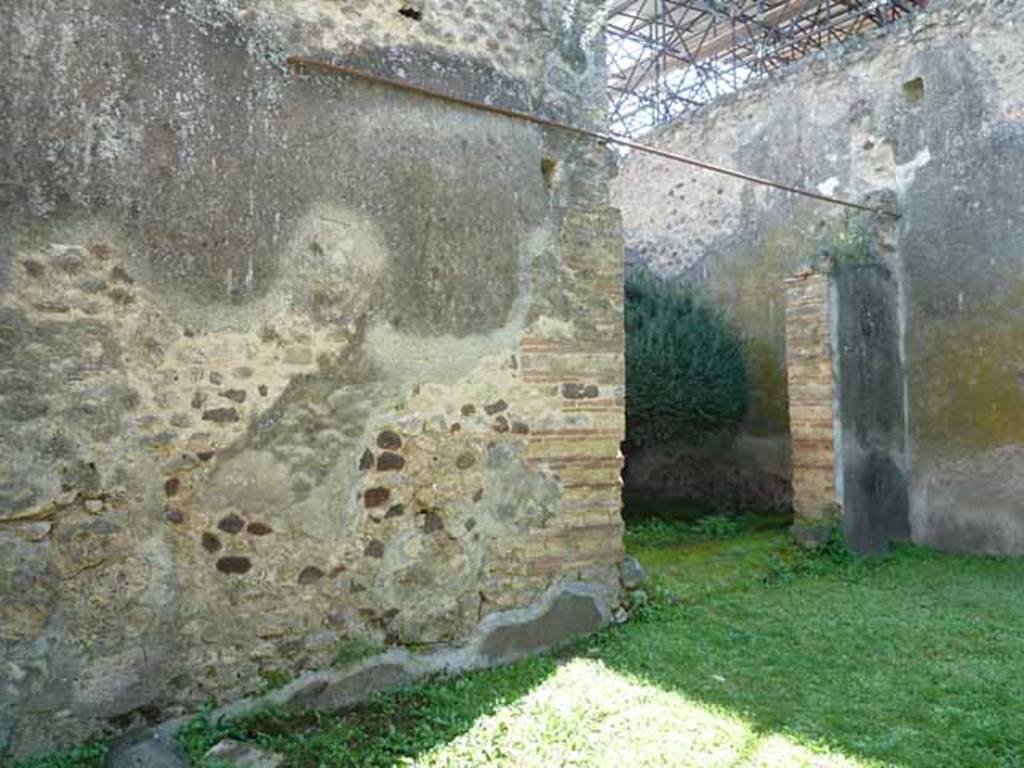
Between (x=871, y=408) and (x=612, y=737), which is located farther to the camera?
(x=871, y=408)

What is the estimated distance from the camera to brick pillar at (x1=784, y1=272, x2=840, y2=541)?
7004 mm

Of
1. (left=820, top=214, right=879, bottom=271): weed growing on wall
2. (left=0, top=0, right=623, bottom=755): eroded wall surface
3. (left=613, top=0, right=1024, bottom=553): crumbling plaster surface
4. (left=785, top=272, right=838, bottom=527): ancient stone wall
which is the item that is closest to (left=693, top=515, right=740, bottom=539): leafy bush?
(left=785, top=272, right=838, bottom=527): ancient stone wall

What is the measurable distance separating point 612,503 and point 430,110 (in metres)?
2.47

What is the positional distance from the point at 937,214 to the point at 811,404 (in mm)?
2317

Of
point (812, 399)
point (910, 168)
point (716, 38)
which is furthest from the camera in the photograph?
point (716, 38)

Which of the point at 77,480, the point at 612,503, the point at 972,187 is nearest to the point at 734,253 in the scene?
the point at 972,187

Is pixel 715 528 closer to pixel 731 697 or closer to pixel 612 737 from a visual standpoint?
pixel 731 697

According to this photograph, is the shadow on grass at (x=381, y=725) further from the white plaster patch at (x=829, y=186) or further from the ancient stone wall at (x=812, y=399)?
the white plaster patch at (x=829, y=186)

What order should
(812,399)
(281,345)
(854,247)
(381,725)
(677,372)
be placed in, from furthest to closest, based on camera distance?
(677,372), (854,247), (812,399), (281,345), (381,725)

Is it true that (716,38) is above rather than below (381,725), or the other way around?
above

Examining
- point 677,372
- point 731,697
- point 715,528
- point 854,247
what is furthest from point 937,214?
point 731,697

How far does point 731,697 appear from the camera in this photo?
12.8ft

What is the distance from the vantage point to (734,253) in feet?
32.0

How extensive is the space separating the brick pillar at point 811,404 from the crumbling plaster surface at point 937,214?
4.43 ft
